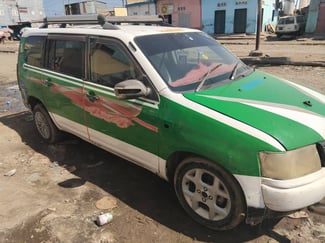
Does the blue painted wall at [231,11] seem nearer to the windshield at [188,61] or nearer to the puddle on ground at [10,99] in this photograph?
the puddle on ground at [10,99]

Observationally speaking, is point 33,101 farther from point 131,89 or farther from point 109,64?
point 131,89

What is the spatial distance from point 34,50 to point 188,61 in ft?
8.92

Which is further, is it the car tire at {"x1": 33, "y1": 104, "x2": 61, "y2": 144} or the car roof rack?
the car tire at {"x1": 33, "y1": 104, "x2": 61, "y2": 144}

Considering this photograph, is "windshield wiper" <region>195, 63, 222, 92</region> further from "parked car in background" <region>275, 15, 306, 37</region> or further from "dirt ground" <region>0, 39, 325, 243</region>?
"parked car in background" <region>275, 15, 306, 37</region>

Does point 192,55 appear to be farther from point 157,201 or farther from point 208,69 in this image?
point 157,201

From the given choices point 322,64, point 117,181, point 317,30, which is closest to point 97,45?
point 117,181

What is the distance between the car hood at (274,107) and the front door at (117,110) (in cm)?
55

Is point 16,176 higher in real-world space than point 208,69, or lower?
lower

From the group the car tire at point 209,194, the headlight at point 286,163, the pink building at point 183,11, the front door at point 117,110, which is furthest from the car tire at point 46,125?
the pink building at point 183,11

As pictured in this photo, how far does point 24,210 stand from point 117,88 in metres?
1.83

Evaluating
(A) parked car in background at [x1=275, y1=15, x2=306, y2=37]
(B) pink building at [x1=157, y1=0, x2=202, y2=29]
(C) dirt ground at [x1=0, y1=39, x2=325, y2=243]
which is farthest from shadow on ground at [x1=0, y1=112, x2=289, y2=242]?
(B) pink building at [x1=157, y1=0, x2=202, y2=29]

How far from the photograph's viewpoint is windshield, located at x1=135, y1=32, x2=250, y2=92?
3162 millimetres

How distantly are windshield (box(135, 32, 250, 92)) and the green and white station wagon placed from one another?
0.02 m

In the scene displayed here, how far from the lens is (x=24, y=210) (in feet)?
11.6
